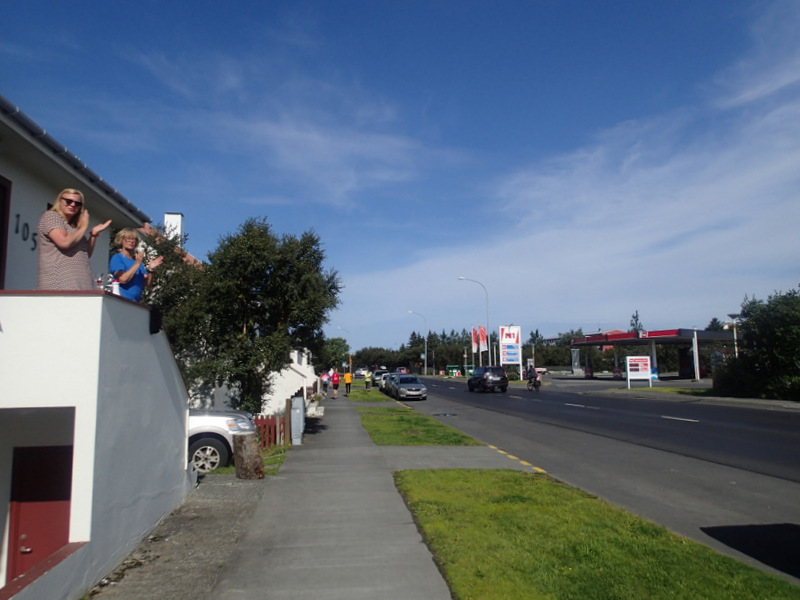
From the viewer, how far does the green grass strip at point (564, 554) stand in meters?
4.68

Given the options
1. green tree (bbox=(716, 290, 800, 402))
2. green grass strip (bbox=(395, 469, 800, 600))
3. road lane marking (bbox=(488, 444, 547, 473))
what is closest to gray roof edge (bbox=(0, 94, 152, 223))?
green grass strip (bbox=(395, 469, 800, 600))

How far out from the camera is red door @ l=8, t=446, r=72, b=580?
563cm

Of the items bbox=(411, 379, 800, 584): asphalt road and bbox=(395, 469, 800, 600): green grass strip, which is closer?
bbox=(395, 469, 800, 600): green grass strip

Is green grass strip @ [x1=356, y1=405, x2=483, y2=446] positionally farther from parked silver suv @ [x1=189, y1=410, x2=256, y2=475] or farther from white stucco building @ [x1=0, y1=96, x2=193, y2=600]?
white stucco building @ [x1=0, y1=96, x2=193, y2=600]

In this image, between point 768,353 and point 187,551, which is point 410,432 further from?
point 768,353

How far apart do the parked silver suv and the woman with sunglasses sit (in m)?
5.24

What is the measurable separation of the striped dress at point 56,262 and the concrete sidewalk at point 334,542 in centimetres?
277

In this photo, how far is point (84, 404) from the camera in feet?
15.2

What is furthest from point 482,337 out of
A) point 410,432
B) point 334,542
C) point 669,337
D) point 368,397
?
point 334,542

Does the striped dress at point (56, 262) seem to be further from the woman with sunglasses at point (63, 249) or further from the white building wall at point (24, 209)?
the white building wall at point (24, 209)

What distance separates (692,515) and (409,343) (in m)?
Answer: 139

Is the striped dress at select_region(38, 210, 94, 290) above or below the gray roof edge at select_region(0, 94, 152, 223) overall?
below

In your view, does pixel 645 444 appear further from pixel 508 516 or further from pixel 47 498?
pixel 47 498

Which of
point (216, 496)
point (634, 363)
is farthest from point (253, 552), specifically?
point (634, 363)
